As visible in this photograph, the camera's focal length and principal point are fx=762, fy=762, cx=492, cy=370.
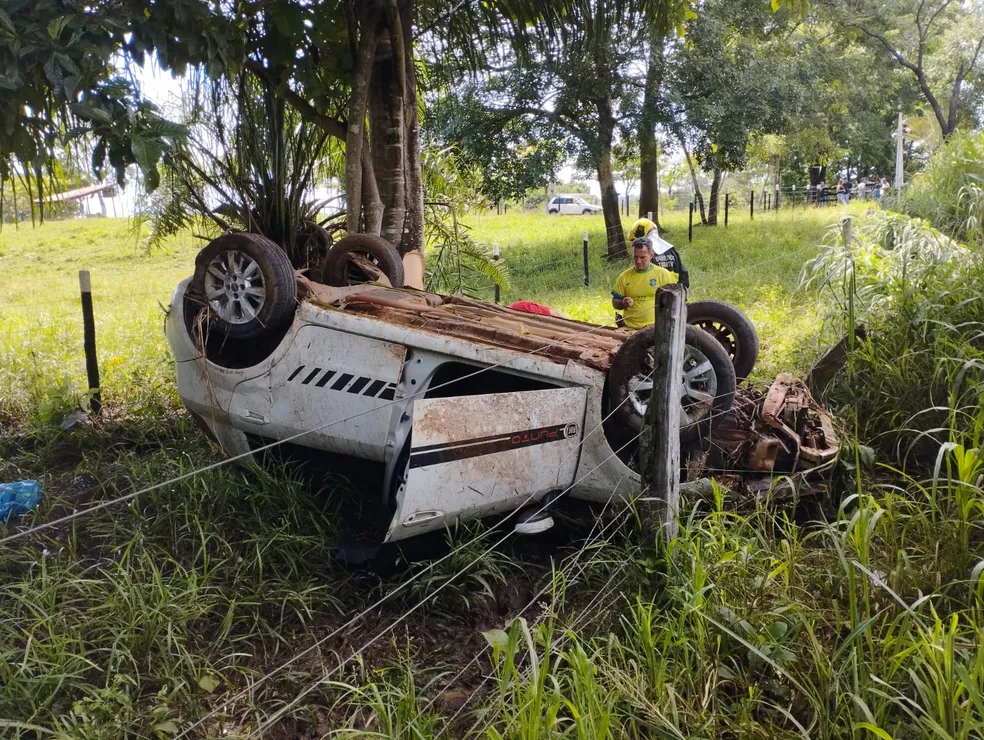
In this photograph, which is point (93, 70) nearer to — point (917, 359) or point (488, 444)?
point (488, 444)

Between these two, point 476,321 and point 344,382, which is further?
point 476,321

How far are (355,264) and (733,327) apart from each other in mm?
2467

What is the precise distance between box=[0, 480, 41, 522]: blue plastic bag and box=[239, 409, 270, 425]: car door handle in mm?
1443

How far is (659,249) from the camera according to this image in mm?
5430

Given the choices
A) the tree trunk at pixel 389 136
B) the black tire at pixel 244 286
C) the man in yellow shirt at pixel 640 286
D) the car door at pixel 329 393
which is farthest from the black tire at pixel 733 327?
the tree trunk at pixel 389 136

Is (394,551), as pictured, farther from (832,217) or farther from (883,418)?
(832,217)

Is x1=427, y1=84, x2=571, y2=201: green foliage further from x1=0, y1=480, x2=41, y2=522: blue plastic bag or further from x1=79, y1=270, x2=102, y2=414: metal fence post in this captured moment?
x1=0, y1=480, x2=41, y2=522: blue plastic bag

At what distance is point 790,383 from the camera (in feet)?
14.3

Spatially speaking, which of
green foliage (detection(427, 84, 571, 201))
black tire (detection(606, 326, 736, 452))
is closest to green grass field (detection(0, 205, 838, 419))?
green foliage (detection(427, 84, 571, 201))

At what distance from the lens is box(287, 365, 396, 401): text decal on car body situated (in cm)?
365

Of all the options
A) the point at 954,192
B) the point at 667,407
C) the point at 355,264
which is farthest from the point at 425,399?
the point at 954,192

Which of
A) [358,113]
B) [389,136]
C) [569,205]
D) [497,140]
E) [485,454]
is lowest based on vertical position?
[485,454]

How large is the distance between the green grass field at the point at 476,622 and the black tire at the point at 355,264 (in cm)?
143

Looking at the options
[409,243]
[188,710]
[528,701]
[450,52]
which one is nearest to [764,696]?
[528,701]
